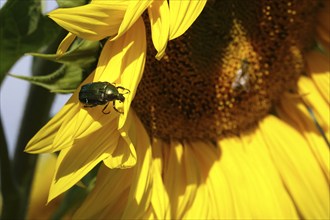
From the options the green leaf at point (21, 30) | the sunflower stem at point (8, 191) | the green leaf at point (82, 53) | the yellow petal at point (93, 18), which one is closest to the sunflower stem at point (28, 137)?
the sunflower stem at point (8, 191)

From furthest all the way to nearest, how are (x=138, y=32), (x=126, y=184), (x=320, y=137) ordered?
(x=320, y=137) → (x=126, y=184) → (x=138, y=32)

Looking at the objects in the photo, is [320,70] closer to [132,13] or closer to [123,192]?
[123,192]

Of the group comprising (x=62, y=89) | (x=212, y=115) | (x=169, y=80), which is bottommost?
(x=212, y=115)

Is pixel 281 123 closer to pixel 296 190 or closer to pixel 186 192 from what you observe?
pixel 296 190

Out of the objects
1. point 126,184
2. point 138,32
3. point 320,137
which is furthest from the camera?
point 320,137

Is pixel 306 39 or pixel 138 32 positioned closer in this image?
pixel 138 32

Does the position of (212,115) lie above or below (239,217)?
above

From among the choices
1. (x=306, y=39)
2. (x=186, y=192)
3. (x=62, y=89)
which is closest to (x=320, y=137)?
(x=306, y=39)
